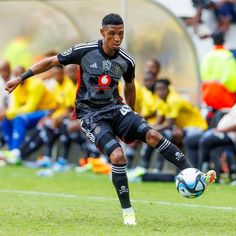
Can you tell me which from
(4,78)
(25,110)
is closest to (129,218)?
(25,110)

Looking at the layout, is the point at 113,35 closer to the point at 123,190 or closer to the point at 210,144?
the point at 123,190

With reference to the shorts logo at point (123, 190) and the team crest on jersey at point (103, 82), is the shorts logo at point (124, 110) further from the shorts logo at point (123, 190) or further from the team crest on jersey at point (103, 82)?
the shorts logo at point (123, 190)

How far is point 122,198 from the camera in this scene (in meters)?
9.45

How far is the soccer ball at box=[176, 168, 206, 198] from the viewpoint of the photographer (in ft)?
31.1

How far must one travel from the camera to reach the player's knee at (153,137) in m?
9.77

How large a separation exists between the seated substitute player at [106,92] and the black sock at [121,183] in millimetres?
341

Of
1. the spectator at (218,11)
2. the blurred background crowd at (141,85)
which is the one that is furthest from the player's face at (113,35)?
the spectator at (218,11)

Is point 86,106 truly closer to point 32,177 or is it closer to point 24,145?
point 32,177

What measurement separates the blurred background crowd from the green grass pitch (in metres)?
1.18

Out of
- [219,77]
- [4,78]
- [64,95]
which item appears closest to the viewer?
[219,77]

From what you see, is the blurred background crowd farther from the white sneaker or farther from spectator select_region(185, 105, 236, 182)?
the white sneaker

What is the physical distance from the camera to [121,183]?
31.1 feet

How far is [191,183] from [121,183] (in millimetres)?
710

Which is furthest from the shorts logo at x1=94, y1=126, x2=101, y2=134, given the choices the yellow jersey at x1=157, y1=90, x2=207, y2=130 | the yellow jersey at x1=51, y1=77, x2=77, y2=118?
the yellow jersey at x1=51, y1=77, x2=77, y2=118
